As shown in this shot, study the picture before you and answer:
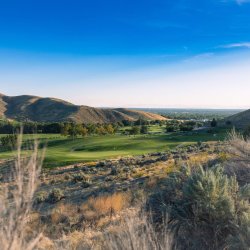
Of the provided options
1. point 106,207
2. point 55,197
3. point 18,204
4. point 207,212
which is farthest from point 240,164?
point 18,204

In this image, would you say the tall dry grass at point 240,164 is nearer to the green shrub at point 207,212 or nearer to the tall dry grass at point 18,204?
the green shrub at point 207,212

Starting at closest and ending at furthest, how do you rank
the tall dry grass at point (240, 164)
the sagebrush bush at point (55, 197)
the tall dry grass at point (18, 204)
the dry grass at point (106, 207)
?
1. the tall dry grass at point (18, 204)
2. the tall dry grass at point (240, 164)
3. the dry grass at point (106, 207)
4. the sagebrush bush at point (55, 197)

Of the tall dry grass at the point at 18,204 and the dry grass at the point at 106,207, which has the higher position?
the tall dry grass at the point at 18,204

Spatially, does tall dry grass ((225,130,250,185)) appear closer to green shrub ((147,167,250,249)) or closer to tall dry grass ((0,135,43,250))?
green shrub ((147,167,250,249))

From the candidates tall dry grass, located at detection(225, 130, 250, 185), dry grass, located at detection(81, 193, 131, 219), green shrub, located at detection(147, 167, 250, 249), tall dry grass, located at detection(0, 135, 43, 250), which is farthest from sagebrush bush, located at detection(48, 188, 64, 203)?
tall dry grass, located at detection(0, 135, 43, 250)

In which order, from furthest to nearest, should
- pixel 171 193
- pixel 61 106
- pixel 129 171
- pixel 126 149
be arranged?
pixel 61 106 < pixel 126 149 < pixel 129 171 < pixel 171 193

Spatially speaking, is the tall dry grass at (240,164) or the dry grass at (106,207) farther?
the dry grass at (106,207)

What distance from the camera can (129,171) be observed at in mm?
22953

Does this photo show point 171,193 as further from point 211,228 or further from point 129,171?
point 129,171

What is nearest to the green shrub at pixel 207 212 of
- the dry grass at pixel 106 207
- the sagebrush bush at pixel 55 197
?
the dry grass at pixel 106 207

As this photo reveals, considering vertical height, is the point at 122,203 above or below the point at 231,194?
below

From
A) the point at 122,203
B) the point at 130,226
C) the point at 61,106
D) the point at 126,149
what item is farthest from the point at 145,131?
the point at 61,106

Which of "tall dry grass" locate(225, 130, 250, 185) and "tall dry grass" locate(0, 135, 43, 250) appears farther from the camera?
"tall dry grass" locate(225, 130, 250, 185)

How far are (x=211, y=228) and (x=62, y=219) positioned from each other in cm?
613
